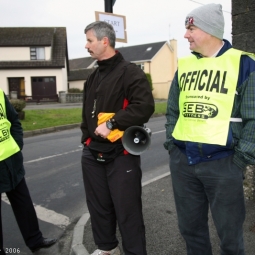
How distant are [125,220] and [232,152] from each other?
3.84ft

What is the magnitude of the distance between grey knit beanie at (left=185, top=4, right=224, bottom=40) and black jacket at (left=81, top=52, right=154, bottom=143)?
2.33 ft

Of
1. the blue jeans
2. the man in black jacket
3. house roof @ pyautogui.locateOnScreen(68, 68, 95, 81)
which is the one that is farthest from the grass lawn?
house roof @ pyautogui.locateOnScreen(68, 68, 95, 81)

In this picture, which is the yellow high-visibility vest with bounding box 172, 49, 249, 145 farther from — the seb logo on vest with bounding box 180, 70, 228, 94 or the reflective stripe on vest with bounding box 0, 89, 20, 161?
the reflective stripe on vest with bounding box 0, 89, 20, 161

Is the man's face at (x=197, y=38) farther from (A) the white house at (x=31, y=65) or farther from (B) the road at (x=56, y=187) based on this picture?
(A) the white house at (x=31, y=65)

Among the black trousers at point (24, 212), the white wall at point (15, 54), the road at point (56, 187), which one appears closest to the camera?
the black trousers at point (24, 212)

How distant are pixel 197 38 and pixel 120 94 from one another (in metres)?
0.83

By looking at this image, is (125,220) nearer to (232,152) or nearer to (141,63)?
(232,152)

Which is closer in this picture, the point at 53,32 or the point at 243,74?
the point at 243,74

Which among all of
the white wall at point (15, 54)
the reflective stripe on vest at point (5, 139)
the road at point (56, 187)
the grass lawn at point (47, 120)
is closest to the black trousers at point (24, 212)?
the road at point (56, 187)

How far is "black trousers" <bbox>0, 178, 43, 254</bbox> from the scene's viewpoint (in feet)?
10.9

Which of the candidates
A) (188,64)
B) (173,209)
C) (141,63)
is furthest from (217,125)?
(141,63)

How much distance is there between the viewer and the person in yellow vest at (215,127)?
7.18 feet

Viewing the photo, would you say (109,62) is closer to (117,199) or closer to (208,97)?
(208,97)

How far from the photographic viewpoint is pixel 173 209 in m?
4.19
